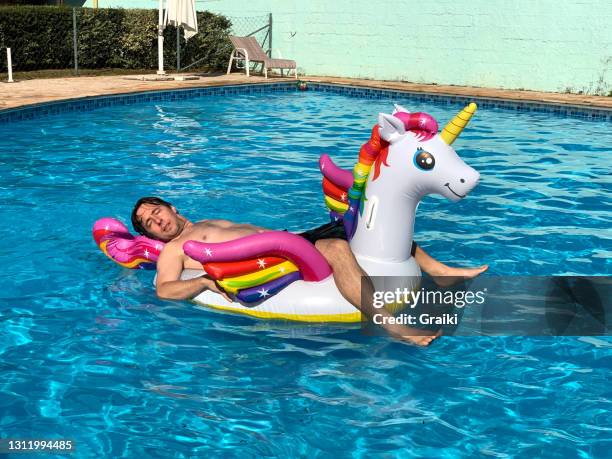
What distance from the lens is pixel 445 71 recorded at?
18.8 meters

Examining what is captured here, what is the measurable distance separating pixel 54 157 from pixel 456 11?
1131 centimetres

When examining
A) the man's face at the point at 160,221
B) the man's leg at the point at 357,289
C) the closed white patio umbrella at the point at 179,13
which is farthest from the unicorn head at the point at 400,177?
the closed white patio umbrella at the point at 179,13

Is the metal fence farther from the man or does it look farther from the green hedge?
the man

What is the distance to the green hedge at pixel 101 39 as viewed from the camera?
1909 cm

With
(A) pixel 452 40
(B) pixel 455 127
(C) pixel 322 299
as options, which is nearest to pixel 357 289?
(C) pixel 322 299

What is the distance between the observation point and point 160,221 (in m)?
5.60

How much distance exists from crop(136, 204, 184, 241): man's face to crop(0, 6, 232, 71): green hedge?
14.8 metres

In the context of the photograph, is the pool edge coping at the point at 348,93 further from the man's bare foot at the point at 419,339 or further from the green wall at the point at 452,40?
the man's bare foot at the point at 419,339

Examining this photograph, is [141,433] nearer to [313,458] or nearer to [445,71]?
[313,458]

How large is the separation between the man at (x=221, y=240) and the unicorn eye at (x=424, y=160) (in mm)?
740

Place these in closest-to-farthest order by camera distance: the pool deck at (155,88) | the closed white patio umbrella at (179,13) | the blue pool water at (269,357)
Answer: the blue pool water at (269,357) < the pool deck at (155,88) < the closed white patio umbrella at (179,13)

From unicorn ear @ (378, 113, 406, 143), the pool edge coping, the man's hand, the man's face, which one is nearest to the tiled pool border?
the pool edge coping

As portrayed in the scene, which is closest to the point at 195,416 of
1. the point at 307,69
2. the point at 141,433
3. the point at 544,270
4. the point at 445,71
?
the point at 141,433

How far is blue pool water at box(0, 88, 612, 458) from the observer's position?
392 centimetres
